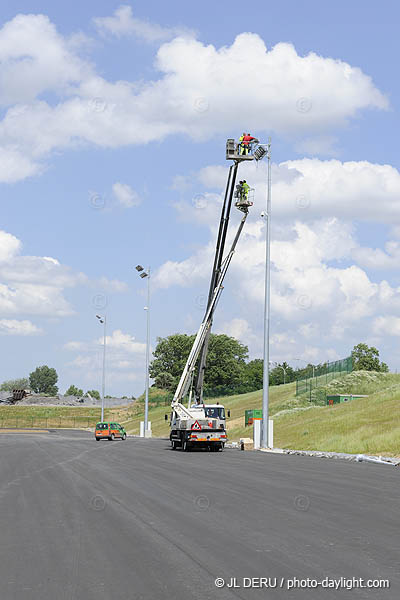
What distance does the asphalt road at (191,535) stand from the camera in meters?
7.95

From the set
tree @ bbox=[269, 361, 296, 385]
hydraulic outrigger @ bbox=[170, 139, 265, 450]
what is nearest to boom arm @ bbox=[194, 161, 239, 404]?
hydraulic outrigger @ bbox=[170, 139, 265, 450]

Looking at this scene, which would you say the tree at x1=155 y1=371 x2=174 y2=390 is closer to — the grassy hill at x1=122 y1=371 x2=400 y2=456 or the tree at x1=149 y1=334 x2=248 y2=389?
the tree at x1=149 y1=334 x2=248 y2=389

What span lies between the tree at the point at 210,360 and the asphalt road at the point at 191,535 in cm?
11787

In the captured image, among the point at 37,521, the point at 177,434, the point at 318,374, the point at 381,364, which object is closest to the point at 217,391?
the point at 318,374

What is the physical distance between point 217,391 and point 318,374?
112 ft

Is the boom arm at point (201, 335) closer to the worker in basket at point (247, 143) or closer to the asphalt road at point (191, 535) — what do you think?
the worker in basket at point (247, 143)

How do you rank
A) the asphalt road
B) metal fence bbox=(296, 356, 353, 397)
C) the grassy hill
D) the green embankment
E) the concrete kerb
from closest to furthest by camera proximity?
the asphalt road → the concrete kerb → the grassy hill → the green embankment → metal fence bbox=(296, 356, 353, 397)

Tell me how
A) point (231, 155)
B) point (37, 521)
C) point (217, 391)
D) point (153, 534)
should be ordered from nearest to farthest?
point (153, 534) → point (37, 521) → point (231, 155) → point (217, 391)

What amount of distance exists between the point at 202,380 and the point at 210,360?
99.4 m

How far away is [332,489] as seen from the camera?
18.1m

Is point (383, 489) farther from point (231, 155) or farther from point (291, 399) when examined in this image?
point (291, 399)

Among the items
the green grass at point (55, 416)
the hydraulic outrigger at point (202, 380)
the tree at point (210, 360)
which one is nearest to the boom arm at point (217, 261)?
the hydraulic outrigger at point (202, 380)

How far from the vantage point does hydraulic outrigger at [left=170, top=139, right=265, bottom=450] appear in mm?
38375

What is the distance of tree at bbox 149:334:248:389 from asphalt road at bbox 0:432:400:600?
118 metres
